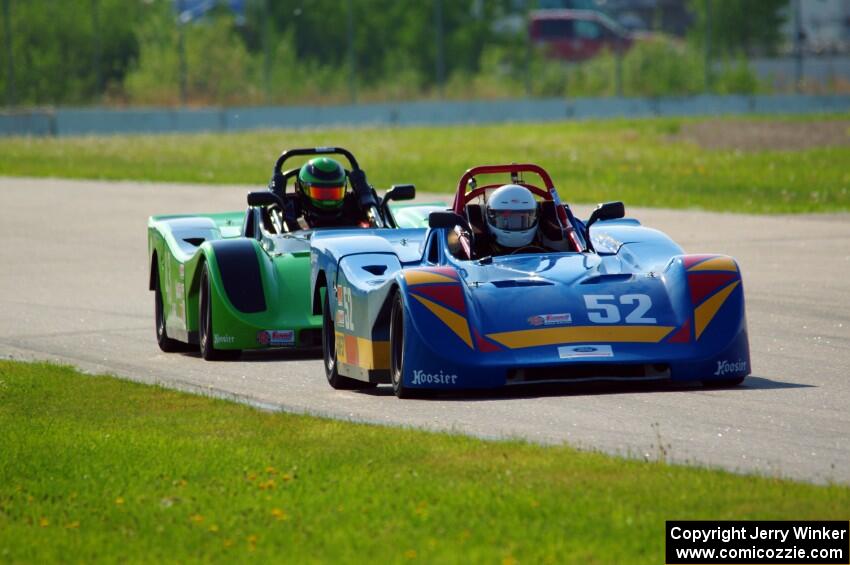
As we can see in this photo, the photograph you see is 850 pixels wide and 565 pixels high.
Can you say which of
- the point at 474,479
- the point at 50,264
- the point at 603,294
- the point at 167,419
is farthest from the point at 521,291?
the point at 50,264

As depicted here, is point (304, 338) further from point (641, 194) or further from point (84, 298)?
point (641, 194)

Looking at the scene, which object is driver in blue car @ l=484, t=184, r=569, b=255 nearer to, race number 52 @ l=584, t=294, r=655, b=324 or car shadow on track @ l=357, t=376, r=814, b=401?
car shadow on track @ l=357, t=376, r=814, b=401

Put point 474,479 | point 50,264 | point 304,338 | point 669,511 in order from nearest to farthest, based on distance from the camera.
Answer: point 669,511
point 474,479
point 304,338
point 50,264

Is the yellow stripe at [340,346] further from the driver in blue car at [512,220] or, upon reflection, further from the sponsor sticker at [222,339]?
the sponsor sticker at [222,339]

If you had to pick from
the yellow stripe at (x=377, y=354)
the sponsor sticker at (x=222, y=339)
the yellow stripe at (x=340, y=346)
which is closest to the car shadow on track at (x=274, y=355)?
the sponsor sticker at (x=222, y=339)

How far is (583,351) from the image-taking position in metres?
10.4

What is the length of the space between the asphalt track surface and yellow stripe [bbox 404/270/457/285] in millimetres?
700

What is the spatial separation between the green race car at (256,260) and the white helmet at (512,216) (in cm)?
187

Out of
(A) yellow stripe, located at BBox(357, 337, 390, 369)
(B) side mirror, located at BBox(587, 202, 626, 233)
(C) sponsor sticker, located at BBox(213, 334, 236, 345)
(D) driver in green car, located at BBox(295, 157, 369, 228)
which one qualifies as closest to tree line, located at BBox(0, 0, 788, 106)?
(D) driver in green car, located at BBox(295, 157, 369, 228)

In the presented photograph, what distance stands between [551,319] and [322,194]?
485 cm

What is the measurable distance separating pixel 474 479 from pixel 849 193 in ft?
76.0

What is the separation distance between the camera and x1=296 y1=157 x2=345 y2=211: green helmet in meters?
15.0

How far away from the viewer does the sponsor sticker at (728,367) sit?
10680mm

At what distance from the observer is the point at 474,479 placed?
802cm
